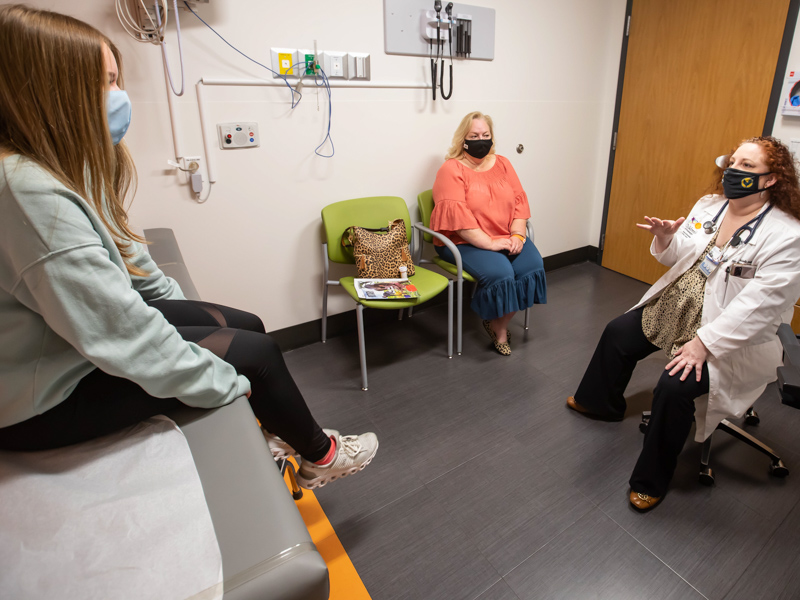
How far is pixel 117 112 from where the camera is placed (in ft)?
3.26

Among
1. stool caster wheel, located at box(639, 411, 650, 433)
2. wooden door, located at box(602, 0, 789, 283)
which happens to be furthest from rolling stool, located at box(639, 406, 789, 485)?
wooden door, located at box(602, 0, 789, 283)

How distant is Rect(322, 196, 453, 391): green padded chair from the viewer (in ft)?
8.06

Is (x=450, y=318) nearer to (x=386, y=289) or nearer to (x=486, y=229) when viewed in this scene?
(x=386, y=289)

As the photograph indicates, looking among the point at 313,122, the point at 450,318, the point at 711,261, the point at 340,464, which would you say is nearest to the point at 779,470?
the point at 711,261

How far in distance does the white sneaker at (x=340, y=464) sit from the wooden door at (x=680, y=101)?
110 inches

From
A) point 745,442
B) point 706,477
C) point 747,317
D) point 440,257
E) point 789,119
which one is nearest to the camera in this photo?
point 747,317

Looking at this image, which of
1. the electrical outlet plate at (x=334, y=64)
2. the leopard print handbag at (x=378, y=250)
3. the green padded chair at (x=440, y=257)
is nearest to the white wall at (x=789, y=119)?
the green padded chair at (x=440, y=257)

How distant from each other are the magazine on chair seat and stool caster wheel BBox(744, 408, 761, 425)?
59.0 inches

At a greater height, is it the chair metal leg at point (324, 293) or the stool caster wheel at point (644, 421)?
the chair metal leg at point (324, 293)

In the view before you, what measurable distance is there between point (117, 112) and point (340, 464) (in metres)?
1.01

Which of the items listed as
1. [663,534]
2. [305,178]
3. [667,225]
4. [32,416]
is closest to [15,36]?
[32,416]

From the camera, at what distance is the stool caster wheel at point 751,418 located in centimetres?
202

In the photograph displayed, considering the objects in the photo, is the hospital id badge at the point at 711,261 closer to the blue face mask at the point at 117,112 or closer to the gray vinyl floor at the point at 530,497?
the gray vinyl floor at the point at 530,497

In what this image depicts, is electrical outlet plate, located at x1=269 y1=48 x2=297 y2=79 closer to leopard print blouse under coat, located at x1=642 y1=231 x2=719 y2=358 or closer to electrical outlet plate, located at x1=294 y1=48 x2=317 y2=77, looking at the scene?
electrical outlet plate, located at x1=294 y1=48 x2=317 y2=77
